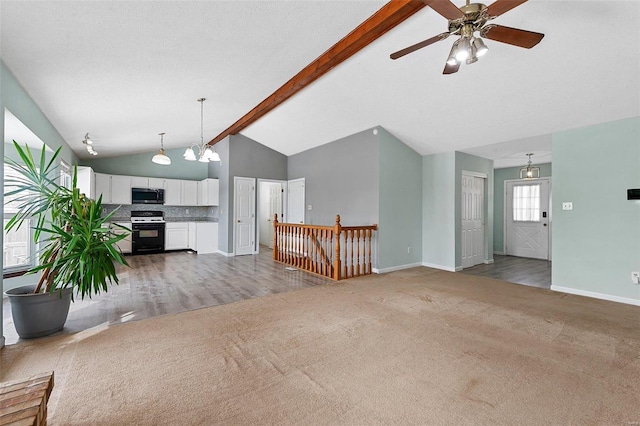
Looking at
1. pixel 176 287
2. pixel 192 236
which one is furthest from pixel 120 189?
pixel 176 287

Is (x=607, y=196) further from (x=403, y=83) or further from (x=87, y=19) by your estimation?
(x=87, y=19)

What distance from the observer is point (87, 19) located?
7.21 feet

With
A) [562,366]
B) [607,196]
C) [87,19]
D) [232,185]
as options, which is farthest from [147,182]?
[607,196]

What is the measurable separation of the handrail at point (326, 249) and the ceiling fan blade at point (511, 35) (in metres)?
3.13

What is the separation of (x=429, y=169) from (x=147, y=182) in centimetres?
700

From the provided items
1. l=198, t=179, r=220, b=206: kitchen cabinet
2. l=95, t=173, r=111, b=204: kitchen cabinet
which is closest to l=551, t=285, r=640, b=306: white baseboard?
l=198, t=179, r=220, b=206: kitchen cabinet

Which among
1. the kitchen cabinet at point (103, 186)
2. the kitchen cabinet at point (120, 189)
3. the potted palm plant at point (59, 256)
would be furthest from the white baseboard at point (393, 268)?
the kitchen cabinet at point (103, 186)

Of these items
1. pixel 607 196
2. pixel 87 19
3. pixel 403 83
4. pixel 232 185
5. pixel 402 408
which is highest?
pixel 403 83

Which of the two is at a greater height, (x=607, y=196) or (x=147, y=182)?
(x=147, y=182)

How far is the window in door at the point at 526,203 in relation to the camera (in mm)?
7285

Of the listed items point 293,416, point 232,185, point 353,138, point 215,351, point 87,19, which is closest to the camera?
point 293,416

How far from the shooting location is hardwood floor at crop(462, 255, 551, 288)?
496 centimetres

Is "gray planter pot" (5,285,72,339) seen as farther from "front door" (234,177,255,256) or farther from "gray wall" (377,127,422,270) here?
"front door" (234,177,255,256)

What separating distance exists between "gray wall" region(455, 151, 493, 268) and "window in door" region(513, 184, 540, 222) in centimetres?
108
